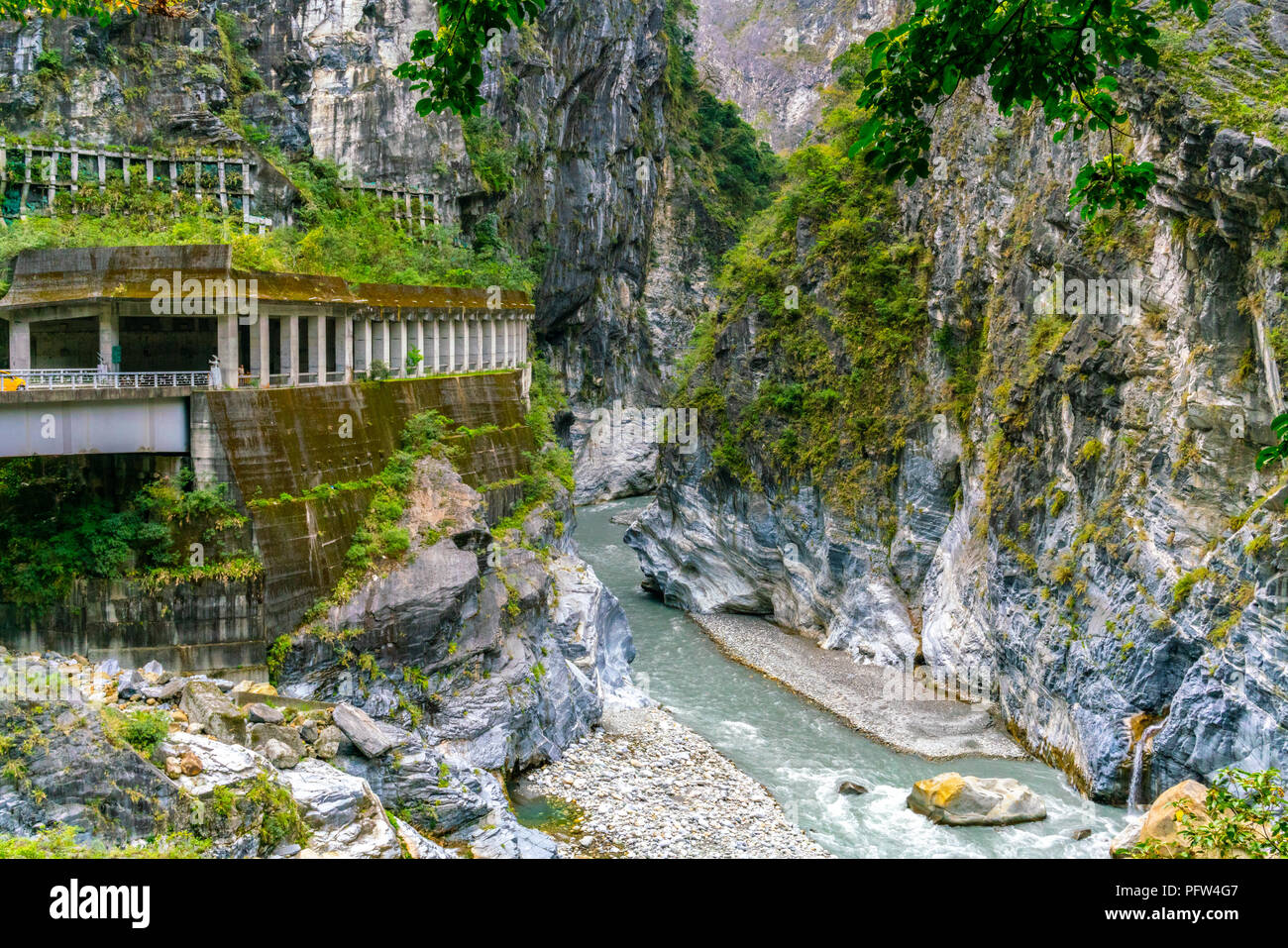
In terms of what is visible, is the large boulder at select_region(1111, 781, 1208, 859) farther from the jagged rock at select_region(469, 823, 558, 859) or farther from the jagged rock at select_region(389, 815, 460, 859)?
the jagged rock at select_region(469, 823, 558, 859)

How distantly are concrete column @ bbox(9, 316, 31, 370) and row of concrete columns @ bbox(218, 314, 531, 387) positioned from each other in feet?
12.1

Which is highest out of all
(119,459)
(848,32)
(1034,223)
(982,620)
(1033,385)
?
(848,32)

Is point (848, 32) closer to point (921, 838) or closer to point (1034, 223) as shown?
point (1034, 223)

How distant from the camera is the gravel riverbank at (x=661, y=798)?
58.9 feet

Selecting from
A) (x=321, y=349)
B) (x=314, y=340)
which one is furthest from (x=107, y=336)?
(x=321, y=349)

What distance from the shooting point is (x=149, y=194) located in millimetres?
28672

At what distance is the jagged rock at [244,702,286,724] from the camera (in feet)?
46.1

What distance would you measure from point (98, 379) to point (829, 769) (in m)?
17.2

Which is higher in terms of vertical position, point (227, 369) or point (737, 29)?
point (737, 29)

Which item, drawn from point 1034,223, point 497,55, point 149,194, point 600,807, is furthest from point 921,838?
point 497,55

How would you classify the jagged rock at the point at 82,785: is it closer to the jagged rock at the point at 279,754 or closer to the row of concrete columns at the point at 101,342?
the jagged rock at the point at 279,754

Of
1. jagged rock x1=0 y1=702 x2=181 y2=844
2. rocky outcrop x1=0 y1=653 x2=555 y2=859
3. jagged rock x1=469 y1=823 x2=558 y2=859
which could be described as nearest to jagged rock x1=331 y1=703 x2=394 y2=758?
rocky outcrop x1=0 y1=653 x2=555 y2=859

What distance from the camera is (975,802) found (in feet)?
63.1

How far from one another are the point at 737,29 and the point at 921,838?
10046 centimetres
